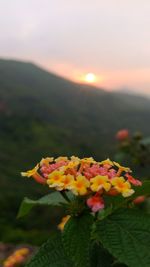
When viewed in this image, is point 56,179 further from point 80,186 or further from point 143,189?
point 143,189

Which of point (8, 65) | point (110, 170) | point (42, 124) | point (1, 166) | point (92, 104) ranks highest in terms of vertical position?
point (8, 65)

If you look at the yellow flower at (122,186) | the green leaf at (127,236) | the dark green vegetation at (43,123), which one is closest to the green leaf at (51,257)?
the green leaf at (127,236)

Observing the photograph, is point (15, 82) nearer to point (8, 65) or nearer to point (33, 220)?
point (8, 65)

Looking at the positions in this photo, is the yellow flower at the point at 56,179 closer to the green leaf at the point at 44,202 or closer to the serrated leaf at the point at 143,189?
Result: the green leaf at the point at 44,202

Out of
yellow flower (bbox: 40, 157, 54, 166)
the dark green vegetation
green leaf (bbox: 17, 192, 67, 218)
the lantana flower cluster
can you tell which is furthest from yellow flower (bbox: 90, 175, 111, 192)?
the dark green vegetation

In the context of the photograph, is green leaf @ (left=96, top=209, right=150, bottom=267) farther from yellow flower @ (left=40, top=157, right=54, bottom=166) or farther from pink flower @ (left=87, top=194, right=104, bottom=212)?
yellow flower @ (left=40, top=157, right=54, bottom=166)

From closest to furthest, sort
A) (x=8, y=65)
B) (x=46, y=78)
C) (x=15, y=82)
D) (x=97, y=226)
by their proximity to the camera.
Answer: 1. (x=97, y=226)
2. (x=15, y=82)
3. (x=8, y=65)
4. (x=46, y=78)

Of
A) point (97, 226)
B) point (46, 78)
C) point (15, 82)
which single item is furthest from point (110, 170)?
point (46, 78)
